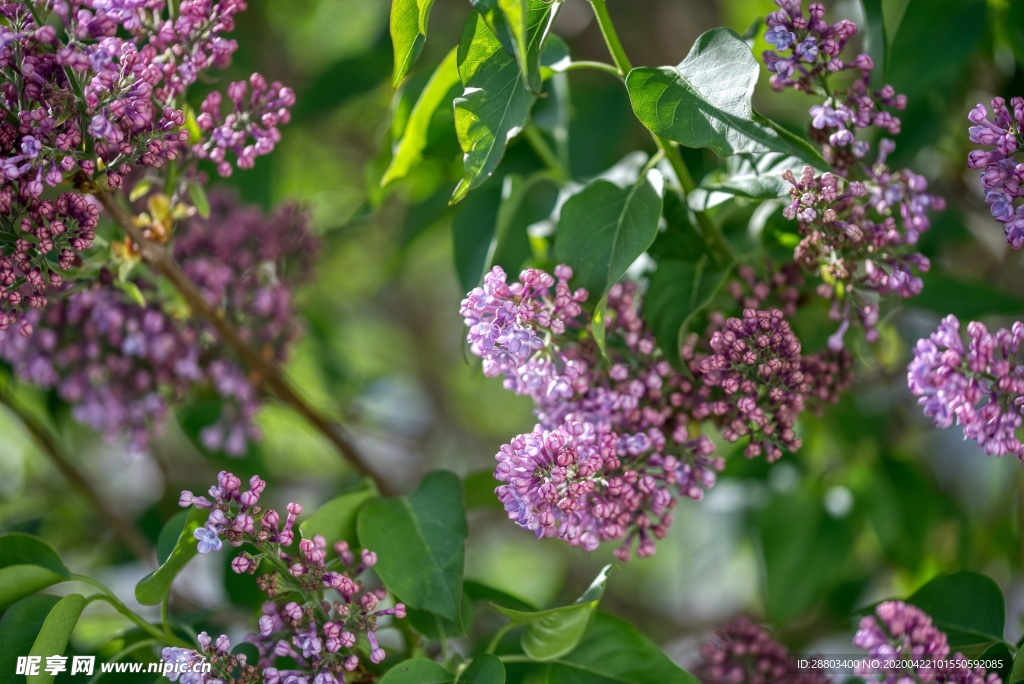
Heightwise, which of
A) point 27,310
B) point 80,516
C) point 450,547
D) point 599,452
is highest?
point 27,310

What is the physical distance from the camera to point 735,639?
120 cm

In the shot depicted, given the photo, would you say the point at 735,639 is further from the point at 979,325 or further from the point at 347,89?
the point at 347,89

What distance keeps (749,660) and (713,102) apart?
70 cm

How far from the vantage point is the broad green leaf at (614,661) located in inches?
40.9

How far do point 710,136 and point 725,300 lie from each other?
226 millimetres

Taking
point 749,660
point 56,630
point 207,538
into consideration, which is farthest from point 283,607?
point 749,660

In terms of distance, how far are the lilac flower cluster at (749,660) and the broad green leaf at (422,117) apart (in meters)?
0.73

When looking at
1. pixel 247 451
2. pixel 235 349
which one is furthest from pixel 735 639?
pixel 247 451

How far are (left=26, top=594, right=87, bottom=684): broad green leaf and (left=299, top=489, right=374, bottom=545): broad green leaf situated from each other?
240 millimetres

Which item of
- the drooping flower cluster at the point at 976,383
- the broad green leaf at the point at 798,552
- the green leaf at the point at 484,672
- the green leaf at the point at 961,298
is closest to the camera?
the drooping flower cluster at the point at 976,383

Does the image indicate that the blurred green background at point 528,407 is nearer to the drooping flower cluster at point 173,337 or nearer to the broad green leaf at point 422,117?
the broad green leaf at point 422,117

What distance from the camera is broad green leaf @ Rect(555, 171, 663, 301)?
37.4 inches

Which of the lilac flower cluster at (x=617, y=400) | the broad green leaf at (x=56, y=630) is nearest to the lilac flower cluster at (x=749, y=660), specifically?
the lilac flower cluster at (x=617, y=400)

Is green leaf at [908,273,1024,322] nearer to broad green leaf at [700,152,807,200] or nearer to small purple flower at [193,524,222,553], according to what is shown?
broad green leaf at [700,152,807,200]
